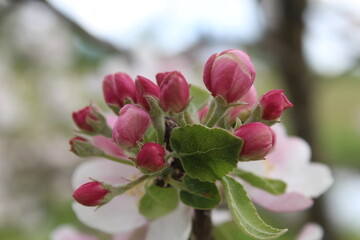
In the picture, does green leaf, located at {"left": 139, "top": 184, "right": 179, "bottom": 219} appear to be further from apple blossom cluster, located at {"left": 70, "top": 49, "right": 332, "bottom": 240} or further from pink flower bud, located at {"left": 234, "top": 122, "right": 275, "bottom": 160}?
pink flower bud, located at {"left": 234, "top": 122, "right": 275, "bottom": 160}

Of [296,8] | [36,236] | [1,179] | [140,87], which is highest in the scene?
[140,87]

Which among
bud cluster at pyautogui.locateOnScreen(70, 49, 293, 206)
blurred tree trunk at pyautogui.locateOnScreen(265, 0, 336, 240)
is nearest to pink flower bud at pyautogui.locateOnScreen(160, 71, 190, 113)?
bud cluster at pyautogui.locateOnScreen(70, 49, 293, 206)

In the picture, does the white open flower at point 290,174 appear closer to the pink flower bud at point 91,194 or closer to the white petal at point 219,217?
the white petal at point 219,217

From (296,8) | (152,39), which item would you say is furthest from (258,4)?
(152,39)

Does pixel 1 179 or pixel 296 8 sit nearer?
pixel 296 8

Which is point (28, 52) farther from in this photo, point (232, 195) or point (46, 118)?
point (232, 195)

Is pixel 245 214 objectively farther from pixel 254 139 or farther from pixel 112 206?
pixel 112 206

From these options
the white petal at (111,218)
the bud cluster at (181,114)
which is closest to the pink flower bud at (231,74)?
the bud cluster at (181,114)

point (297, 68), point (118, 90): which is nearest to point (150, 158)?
point (118, 90)
